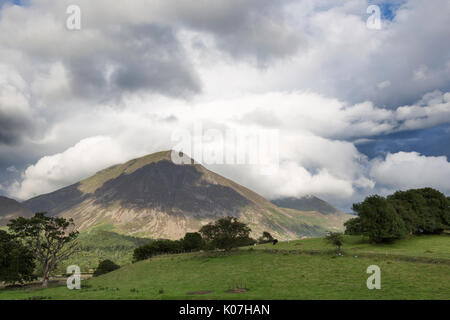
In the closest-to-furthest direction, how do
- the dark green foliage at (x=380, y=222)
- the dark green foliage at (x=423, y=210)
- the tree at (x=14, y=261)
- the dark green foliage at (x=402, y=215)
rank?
the tree at (x=14, y=261) → the dark green foliage at (x=380, y=222) → the dark green foliage at (x=402, y=215) → the dark green foliage at (x=423, y=210)

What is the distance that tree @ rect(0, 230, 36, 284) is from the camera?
66.0 m

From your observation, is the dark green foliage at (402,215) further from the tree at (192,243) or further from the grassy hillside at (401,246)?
the tree at (192,243)

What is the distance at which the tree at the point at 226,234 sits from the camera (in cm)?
8044

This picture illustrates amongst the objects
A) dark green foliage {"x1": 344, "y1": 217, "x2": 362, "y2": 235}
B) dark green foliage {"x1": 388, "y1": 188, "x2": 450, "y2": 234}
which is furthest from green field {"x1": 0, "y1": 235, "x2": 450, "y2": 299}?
dark green foliage {"x1": 388, "y1": 188, "x2": 450, "y2": 234}

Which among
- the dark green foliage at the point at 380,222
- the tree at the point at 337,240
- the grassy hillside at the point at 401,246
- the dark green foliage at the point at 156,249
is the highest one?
the dark green foliage at the point at 380,222

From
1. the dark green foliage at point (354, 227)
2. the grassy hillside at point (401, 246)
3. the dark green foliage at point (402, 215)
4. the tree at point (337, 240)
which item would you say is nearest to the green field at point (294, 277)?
the grassy hillside at point (401, 246)

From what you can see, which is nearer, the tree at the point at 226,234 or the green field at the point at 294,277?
the green field at the point at 294,277

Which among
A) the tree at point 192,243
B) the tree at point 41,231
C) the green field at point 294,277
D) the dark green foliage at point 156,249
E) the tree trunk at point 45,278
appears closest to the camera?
the green field at point 294,277

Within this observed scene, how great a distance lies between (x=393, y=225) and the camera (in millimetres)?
73312

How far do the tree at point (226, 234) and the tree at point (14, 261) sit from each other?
151 feet

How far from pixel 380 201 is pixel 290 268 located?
1717 inches

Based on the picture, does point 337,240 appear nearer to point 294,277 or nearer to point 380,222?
point 380,222
